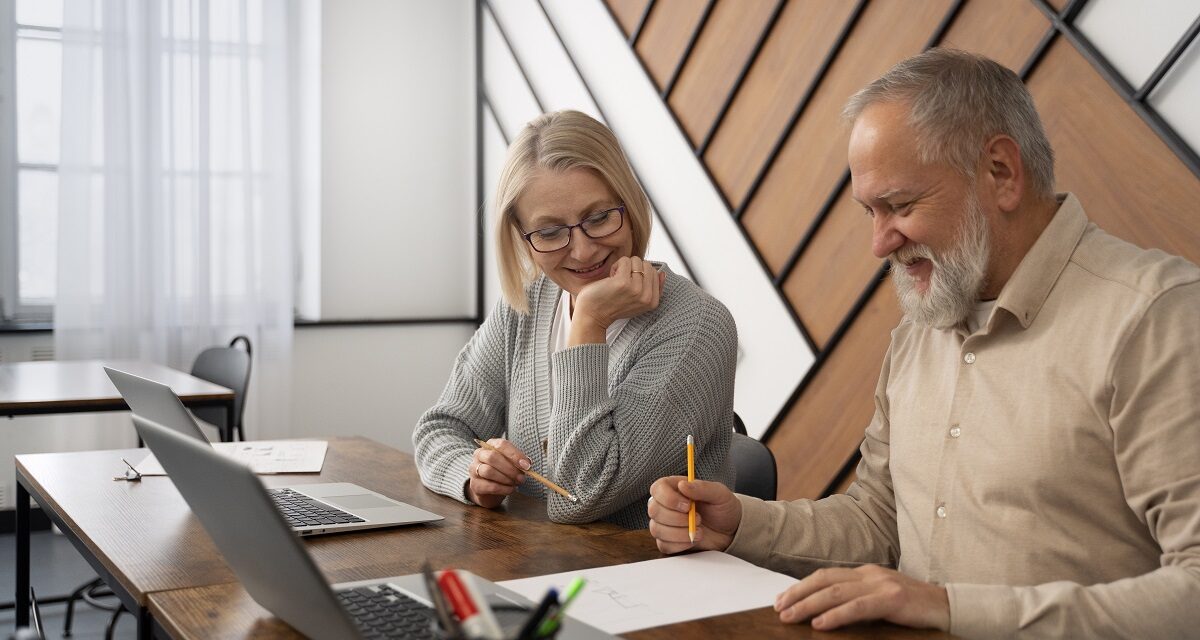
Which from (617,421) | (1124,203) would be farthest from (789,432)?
(617,421)

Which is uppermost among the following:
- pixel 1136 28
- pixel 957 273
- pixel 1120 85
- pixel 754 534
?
pixel 1136 28

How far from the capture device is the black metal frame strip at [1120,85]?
2219 mm

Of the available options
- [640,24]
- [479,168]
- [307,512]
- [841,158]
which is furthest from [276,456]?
[479,168]

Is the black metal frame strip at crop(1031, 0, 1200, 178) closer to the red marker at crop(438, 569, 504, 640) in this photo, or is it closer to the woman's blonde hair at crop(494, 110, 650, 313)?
the woman's blonde hair at crop(494, 110, 650, 313)

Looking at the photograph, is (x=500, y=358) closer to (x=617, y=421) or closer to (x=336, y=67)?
(x=617, y=421)

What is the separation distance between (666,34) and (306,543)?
298 cm

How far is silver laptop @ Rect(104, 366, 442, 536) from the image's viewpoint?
1.41 meters

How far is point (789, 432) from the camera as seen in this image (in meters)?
3.41

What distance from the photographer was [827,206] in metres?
3.18

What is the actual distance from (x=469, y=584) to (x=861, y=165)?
0.92 m

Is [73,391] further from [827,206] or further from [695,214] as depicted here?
[827,206]

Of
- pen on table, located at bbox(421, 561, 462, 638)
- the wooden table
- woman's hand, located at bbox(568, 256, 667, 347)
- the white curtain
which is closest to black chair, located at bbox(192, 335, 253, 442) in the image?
the white curtain

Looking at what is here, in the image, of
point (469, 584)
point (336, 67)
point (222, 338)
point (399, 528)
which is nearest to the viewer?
point (469, 584)

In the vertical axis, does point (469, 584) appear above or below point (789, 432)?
above
